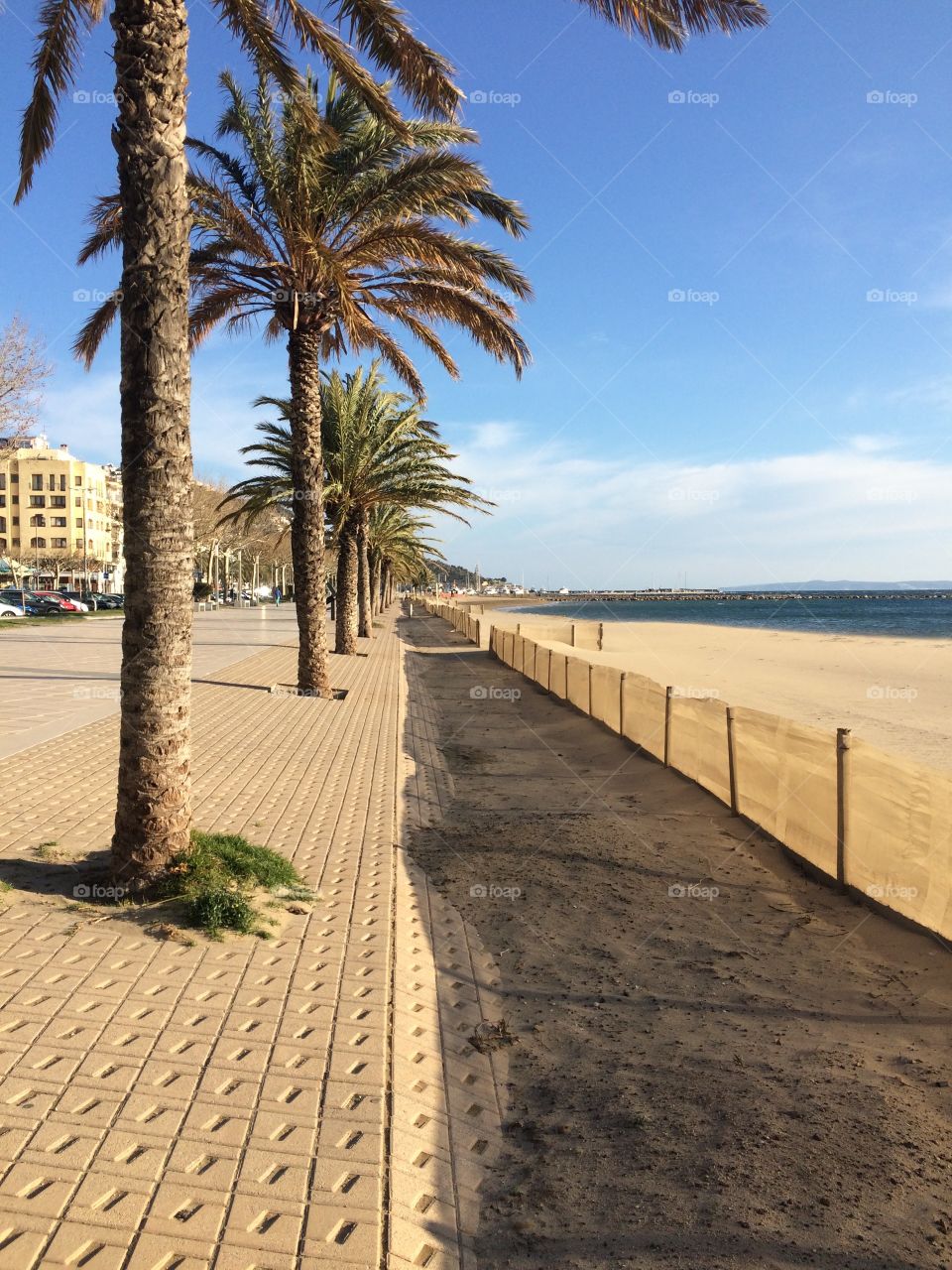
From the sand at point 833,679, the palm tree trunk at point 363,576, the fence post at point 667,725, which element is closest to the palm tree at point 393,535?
the palm tree trunk at point 363,576

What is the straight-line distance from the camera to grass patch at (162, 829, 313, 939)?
4.85 meters

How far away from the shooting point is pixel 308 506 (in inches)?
555

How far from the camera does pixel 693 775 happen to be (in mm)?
10453

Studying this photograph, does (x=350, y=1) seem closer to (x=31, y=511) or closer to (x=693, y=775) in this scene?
(x=693, y=775)

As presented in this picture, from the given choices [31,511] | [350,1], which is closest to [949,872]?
[350,1]

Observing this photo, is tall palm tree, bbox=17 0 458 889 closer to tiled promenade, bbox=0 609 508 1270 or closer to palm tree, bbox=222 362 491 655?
tiled promenade, bbox=0 609 508 1270

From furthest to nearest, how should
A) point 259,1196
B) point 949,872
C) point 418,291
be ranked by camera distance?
point 418,291
point 949,872
point 259,1196

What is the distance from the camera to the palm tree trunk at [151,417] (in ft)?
16.6

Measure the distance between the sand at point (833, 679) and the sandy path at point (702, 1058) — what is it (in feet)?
24.2

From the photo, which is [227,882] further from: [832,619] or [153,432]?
[832,619]

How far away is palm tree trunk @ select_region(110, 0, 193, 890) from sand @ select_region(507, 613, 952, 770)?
11.4 meters

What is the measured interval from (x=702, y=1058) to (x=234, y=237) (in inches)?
482

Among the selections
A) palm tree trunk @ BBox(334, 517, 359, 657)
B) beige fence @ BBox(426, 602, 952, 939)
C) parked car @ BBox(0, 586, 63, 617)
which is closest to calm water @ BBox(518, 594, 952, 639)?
palm tree trunk @ BBox(334, 517, 359, 657)

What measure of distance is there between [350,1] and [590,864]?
7532mm
